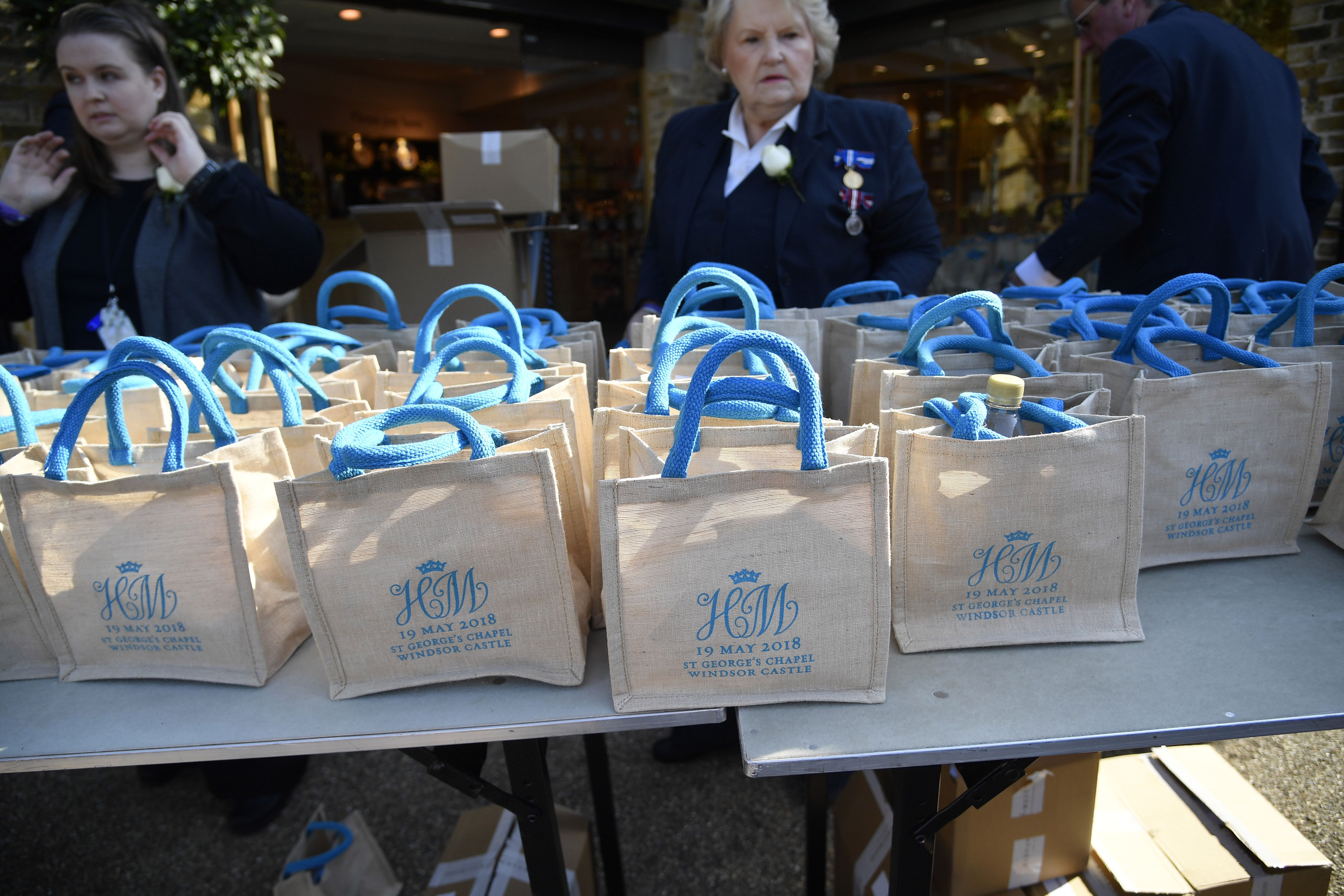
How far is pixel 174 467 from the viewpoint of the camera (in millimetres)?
1166

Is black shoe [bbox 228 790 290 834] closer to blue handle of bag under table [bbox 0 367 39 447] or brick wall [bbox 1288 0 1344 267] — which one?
blue handle of bag under table [bbox 0 367 39 447]

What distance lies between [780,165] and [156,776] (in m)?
2.59

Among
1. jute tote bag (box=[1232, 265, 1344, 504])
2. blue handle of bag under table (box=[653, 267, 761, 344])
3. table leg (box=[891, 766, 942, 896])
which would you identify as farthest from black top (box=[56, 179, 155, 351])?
jute tote bag (box=[1232, 265, 1344, 504])

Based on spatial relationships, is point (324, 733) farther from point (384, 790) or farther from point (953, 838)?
point (384, 790)

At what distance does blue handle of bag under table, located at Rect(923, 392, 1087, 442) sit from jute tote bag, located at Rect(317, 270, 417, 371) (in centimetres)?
133

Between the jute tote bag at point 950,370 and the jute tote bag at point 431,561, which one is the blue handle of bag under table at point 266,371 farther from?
the jute tote bag at point 950,370

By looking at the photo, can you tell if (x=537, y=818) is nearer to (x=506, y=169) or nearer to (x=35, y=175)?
(x=35, y=175)

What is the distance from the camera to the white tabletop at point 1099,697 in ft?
3.30

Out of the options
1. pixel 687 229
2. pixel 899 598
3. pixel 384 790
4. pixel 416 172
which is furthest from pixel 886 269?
pixel 416 172

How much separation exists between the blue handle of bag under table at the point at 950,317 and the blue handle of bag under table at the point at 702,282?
0.91ft

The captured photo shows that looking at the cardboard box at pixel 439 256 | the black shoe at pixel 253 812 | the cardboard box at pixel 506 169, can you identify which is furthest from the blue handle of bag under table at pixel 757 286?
the black shoe at pixel 253 812

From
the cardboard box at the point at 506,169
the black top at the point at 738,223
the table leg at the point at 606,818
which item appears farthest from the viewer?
the cardboard box at the point at 506,169

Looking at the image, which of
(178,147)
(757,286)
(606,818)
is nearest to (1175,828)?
(606,818)

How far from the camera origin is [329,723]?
110 centimetres
